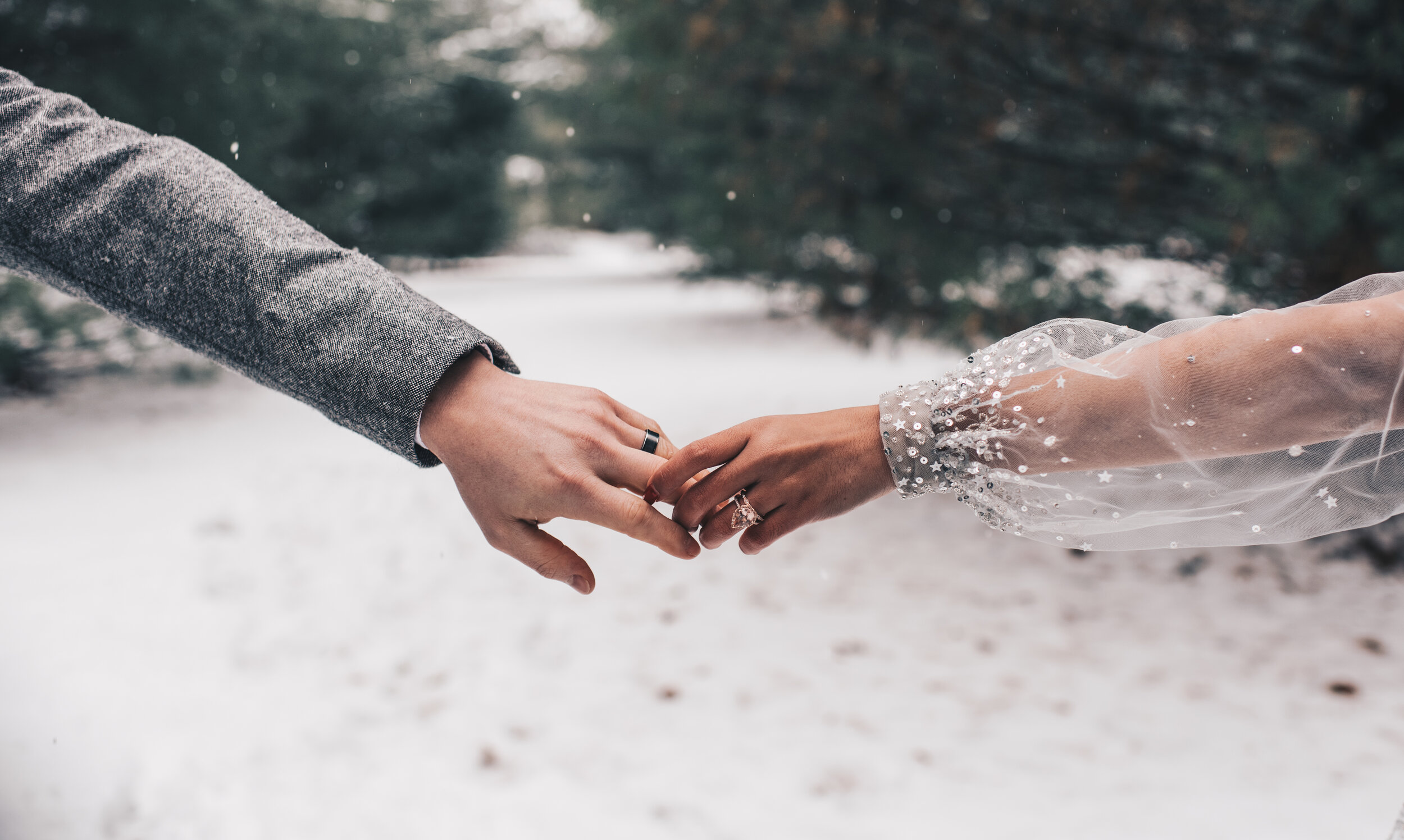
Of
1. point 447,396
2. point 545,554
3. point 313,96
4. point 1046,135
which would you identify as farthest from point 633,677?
point 313,96

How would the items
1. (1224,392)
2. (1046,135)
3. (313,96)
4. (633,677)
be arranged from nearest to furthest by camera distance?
(1224,392), (633,677), (1046,135), (313,96)

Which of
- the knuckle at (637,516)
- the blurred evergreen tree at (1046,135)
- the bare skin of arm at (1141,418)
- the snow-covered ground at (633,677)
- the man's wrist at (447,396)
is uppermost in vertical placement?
the blurred evergreen tree at (1046,135)

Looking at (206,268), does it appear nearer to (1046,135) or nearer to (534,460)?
(534,460)

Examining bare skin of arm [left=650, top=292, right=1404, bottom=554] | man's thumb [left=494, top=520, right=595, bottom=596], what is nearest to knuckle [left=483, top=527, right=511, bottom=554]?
man's thumb [left=494, top=520, right=595, bottom=596]

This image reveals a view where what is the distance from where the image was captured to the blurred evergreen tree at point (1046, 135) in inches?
119

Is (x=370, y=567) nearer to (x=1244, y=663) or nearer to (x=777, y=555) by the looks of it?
(x=777, y=555)

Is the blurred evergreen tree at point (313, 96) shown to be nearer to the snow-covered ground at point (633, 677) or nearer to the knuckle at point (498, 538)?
the snow-covered ground at point (633, 677)

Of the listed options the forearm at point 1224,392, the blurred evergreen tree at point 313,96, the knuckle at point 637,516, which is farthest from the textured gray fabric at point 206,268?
the blurred evergreen tree at point 313,96

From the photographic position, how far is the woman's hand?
1.60 m

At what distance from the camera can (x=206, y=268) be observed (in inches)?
55.7

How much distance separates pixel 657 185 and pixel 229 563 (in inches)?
544

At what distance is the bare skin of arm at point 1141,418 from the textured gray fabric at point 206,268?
544 millimetres

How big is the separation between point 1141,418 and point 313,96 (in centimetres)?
810

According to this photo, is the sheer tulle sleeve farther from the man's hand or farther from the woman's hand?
the man's hand
